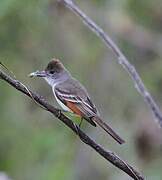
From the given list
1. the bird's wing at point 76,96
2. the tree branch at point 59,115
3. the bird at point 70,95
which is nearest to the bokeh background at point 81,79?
the bird at point 70,95

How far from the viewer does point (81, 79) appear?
307 inches

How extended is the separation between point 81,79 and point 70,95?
307cm

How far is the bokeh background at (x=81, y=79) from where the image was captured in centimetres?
716

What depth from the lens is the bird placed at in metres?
4.38

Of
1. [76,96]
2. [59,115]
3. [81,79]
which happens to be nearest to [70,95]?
[76,96]

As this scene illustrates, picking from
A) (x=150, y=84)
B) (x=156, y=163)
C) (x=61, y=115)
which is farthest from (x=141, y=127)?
(x=61, y=115)

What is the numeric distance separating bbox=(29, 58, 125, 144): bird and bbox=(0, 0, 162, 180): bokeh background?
1.68 metres

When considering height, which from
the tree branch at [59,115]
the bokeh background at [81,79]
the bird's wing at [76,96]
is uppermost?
the bokeh background at [81,79]

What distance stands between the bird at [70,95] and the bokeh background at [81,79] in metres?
1.68

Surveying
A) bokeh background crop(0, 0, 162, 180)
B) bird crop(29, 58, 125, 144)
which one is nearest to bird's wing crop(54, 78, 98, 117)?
bird crop(29, 58, 125, 144)

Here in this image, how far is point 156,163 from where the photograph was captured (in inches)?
267

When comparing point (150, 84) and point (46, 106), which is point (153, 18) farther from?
point (46, 106)

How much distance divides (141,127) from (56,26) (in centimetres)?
185

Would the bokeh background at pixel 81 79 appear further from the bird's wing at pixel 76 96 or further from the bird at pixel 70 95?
the bird's wing at pixel 76 96
